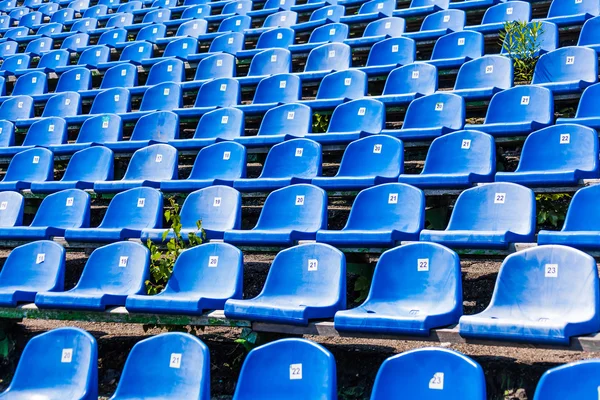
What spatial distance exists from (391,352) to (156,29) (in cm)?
646

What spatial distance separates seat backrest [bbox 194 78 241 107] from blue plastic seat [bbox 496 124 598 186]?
2.89m

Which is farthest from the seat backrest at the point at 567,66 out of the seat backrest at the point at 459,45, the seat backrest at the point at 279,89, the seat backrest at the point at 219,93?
the seat backrest at the point at 219,93

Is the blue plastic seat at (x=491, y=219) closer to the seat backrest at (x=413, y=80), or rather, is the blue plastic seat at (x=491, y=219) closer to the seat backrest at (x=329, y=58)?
the seat backrest at (x=413, y=80)

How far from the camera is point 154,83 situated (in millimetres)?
7461

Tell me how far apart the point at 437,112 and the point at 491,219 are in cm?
153

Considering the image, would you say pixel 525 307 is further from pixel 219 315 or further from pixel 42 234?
pixel 42 234

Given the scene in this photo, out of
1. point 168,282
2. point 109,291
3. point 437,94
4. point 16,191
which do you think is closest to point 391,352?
point 168,282

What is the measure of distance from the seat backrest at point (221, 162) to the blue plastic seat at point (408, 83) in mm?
1193

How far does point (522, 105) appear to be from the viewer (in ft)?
16.2

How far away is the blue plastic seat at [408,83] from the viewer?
568 centimetres

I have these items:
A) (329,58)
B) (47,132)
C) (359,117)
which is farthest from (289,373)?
(47,132)

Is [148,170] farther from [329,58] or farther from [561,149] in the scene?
[561,149]

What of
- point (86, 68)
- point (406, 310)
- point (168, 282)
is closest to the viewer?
point (406, 310)

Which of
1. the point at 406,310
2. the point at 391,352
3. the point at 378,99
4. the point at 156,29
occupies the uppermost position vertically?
the point at 156,29
